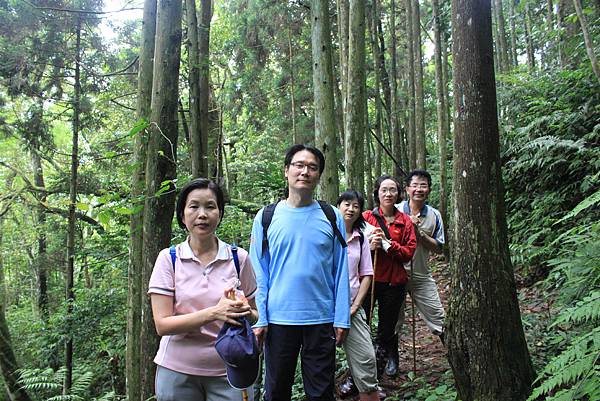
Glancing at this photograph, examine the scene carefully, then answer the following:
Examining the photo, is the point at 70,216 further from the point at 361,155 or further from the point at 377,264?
the point at 377,264

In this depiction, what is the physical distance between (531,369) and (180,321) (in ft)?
8.52

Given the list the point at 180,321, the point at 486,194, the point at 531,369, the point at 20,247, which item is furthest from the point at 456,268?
the point at 20,247

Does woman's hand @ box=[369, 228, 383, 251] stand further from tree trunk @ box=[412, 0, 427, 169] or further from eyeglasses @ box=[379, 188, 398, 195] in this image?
tree trunk @ box=[412, 0, 427, 169]

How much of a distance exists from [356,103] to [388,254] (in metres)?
2.50

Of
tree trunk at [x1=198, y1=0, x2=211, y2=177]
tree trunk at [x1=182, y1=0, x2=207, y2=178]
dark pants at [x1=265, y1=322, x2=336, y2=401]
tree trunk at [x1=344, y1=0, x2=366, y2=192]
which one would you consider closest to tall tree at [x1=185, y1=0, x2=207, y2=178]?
tree trunk at [x1=182, y1=0, x2=207, y2=178]

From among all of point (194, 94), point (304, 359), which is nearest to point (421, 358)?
point (304, 359)

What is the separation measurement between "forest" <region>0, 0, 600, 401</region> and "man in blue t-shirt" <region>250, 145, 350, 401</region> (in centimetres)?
96

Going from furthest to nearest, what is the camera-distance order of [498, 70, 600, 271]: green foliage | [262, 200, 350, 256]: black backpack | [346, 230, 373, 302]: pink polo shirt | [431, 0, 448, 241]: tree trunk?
1. [431, 0, 448, 241]: tree trunk
2. [498, 70, 600, 271]: green foliage
3. [346, 230, 373, 302]: pink polo shirt
4. [262, 200, 350, 256]: black backpack

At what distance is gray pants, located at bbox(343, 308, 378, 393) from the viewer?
3508 millimetres

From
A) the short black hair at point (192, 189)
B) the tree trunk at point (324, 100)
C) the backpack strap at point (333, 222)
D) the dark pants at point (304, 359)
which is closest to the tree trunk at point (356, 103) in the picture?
the tree trunk at point (324, 100)

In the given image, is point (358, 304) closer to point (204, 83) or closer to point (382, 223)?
point (382, 223)

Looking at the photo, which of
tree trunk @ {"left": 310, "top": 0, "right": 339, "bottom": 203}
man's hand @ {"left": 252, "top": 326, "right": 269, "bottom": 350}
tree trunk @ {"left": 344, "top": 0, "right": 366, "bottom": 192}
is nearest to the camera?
man's hand @ {"left": 252, "top": 326, "right": 269, "bottom": 350}

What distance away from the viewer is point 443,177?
923 centimetres

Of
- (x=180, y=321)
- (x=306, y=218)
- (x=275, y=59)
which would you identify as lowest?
(x=180, y=321)
